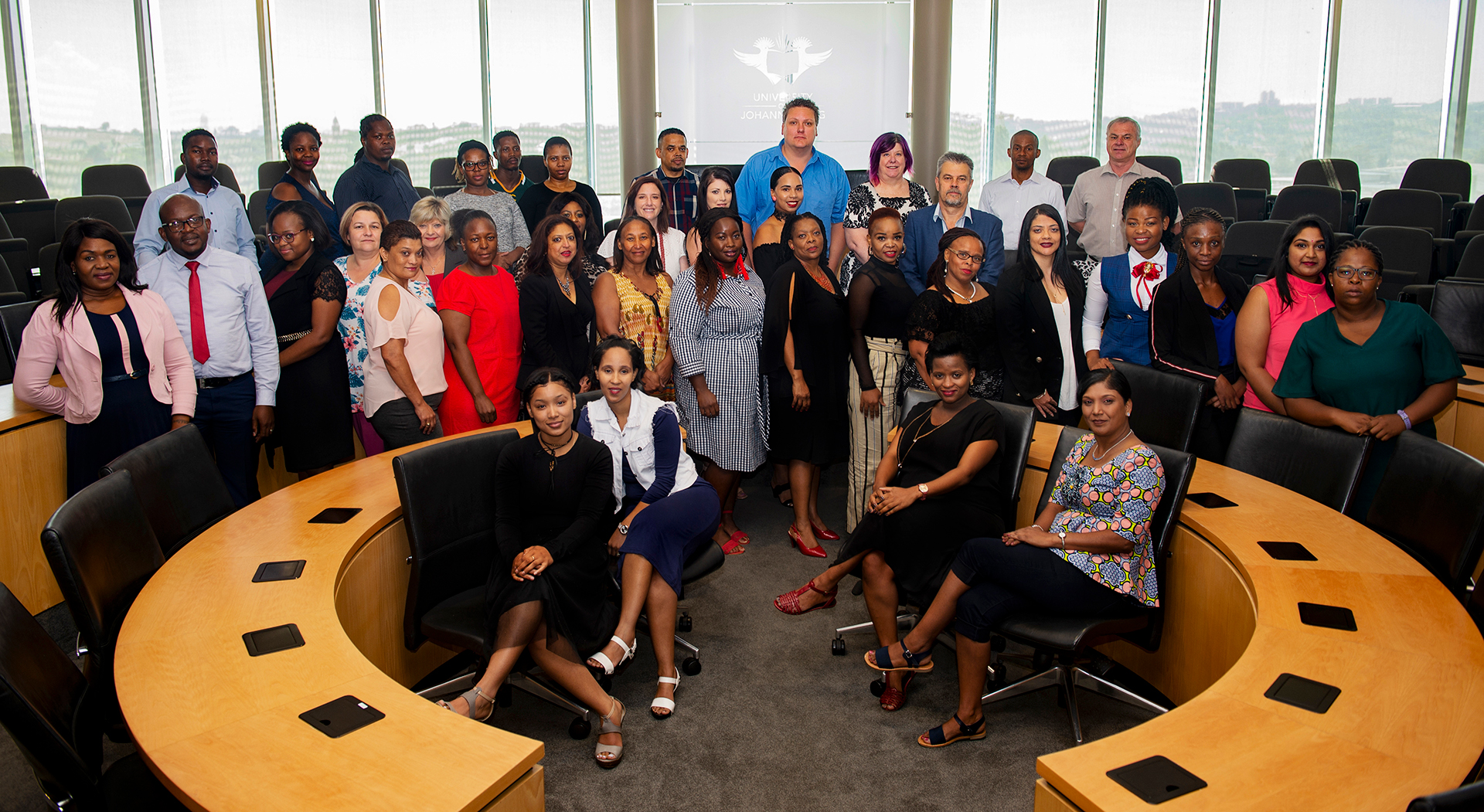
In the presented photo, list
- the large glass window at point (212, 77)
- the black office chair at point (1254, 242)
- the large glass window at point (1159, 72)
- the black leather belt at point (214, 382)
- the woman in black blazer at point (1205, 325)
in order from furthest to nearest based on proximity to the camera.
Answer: the large glass window at point (1159, 72), the large glass window at point (212, 77), the black office chair at point (1254, 242), the woman in black blazer at point (1205, 325), the black leather belt at point (214, 382)

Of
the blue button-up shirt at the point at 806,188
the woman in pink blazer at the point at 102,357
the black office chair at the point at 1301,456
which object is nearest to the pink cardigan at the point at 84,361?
the woman in pink blazer at the point at 102,357

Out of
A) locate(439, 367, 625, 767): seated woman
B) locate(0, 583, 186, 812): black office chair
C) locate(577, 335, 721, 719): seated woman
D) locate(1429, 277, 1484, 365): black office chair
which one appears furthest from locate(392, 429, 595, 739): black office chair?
locate(1429, 277, 1484, 365): black office chair

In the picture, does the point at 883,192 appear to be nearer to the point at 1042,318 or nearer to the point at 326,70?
the point at 1042,318

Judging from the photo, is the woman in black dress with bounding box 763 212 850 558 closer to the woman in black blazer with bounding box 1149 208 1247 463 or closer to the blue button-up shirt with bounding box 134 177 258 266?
the woman in black blazer with bounding box 1149 208 1247 463

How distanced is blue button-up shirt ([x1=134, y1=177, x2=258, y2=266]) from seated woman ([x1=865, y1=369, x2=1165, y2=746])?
362cm

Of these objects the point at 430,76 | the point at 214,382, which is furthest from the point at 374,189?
the point at 430,76

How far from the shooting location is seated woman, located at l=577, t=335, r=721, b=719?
332 centimetres

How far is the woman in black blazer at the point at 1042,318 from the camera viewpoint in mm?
4180

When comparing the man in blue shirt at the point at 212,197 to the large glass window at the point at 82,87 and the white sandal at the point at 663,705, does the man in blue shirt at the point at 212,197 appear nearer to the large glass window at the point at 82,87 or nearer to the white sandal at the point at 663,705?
the white sandal at the point at 663,705

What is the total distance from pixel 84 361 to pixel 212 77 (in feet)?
22.6

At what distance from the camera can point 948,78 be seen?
9633mm

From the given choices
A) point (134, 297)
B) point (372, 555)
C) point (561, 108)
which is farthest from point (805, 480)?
point (561, 108)

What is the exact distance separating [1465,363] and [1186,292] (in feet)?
6.32

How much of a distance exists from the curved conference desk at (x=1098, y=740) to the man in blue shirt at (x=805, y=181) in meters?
2.75
